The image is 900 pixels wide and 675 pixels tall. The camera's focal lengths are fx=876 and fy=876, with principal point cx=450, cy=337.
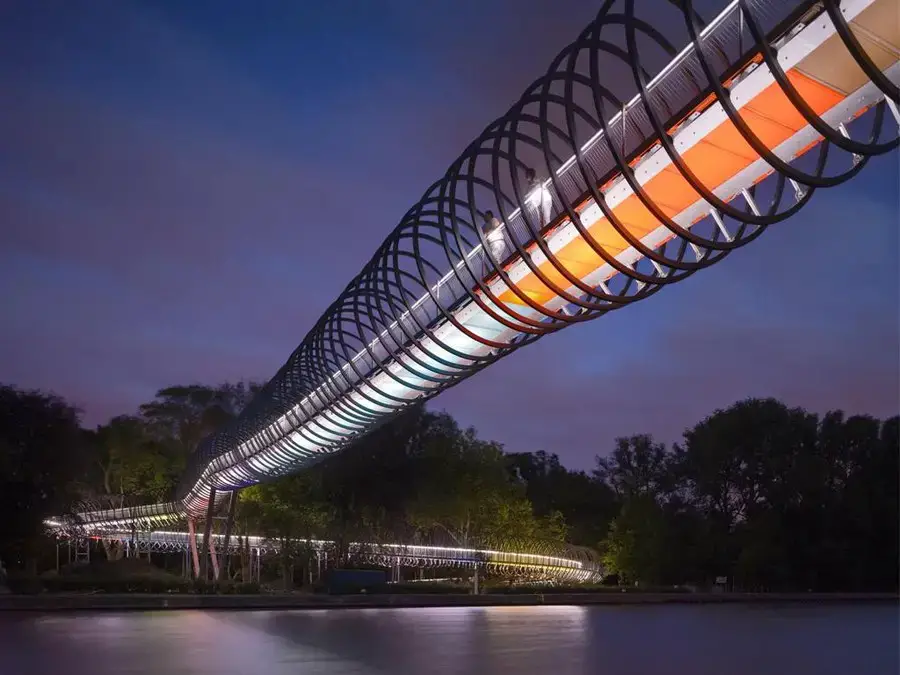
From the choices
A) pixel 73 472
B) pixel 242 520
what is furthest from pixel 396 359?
pixel 242 520

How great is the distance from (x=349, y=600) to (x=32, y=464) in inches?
522

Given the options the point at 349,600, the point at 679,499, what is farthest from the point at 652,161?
the point at 679,499

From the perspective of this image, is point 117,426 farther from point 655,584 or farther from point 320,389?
point 320,389

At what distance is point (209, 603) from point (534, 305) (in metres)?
22.6

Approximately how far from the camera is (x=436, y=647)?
561 inches

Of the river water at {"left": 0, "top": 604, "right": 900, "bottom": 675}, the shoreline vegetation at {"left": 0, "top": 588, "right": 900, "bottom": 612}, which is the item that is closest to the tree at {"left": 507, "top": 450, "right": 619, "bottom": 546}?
the shoreline vegetation at {"left": 0, "top": 588, "right": 900, "bottom": 612}

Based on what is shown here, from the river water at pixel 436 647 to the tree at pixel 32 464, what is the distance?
11282 mm

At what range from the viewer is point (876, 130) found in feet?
25.8

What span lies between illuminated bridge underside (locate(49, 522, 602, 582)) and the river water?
22782 mm

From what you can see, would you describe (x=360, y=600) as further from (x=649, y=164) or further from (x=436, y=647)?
(x=649, y=164)

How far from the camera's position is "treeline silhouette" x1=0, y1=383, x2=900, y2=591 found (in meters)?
52.7

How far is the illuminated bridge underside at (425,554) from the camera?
150 ft

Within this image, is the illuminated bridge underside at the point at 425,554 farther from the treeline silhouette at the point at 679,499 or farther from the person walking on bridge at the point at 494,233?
the person walking on bridge at the point at 494,233

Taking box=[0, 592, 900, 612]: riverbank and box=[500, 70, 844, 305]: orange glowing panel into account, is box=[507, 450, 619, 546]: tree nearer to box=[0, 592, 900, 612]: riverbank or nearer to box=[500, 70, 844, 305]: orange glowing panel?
box=[0, 592, 900, 612]: riverbank
